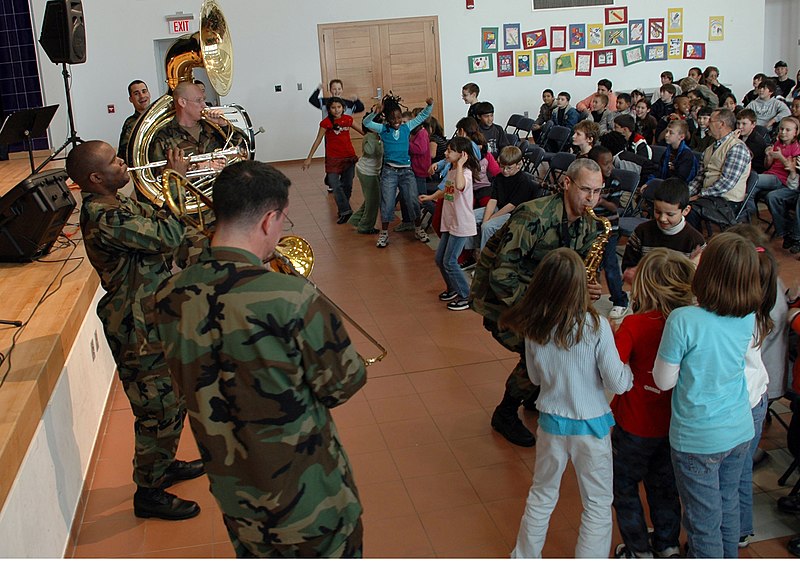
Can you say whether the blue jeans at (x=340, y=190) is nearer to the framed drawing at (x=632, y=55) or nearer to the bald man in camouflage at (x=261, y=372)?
the bald man in camouflage at (x=261, y=372)

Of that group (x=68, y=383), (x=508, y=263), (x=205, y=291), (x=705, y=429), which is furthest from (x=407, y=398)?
(x=205, y=291)

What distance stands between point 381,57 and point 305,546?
1433 centimetres

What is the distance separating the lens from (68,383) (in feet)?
13.5

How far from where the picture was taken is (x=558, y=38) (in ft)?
53.5

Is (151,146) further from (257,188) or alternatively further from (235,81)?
(235,81)

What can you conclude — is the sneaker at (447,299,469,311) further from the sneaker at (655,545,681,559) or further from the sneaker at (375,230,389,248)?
the sneaker at (655,545,681,559)

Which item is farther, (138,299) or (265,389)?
(138,299)

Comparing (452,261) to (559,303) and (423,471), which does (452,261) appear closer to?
(423,471)

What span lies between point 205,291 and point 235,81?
13979mm

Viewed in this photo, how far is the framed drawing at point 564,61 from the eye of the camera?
53.8 ft

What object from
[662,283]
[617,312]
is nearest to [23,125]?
[617,312]

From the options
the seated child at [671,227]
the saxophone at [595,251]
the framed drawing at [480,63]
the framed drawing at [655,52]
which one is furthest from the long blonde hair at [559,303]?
the framed drawing at [655,52]

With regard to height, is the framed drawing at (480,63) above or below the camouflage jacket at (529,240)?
above

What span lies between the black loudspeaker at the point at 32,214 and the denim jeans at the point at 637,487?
366 cm
